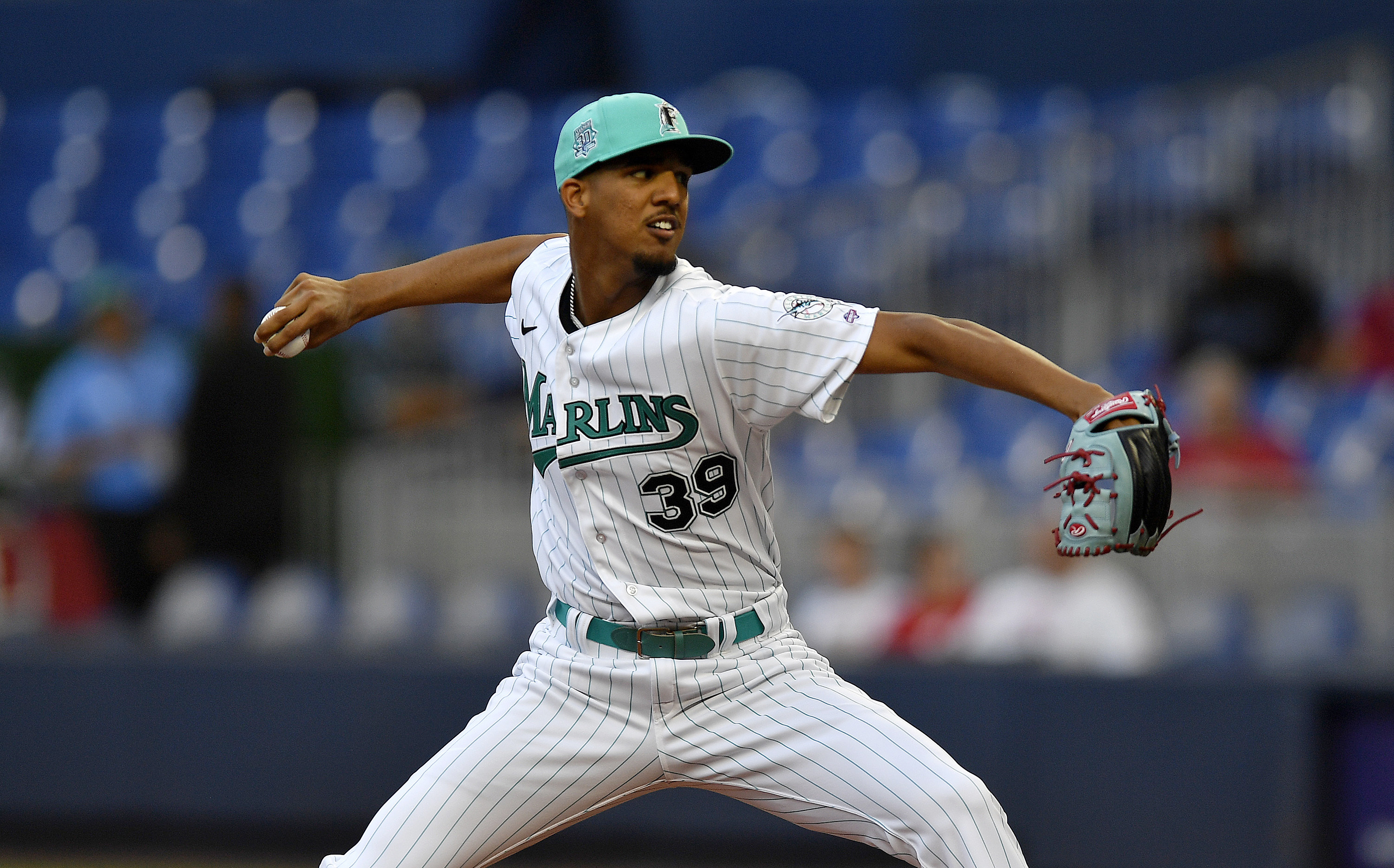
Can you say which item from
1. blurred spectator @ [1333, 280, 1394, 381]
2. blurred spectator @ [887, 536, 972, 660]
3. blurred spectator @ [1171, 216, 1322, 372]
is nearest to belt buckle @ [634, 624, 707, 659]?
blurred spectator @ [887, 536, 972, 660]

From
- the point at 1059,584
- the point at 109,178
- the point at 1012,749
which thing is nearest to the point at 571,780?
the point at 1012,749

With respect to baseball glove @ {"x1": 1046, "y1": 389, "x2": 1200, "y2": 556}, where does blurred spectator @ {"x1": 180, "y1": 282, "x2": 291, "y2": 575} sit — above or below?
above

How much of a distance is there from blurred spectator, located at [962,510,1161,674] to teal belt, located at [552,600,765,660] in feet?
9.99

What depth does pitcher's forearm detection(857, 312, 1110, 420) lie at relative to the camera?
8.38 feet

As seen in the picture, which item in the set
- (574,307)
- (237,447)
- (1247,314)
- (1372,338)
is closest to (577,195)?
(574,307)

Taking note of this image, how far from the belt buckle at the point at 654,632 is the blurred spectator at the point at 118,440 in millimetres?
4833

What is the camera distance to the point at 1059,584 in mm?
6164

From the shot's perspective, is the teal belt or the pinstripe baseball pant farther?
the teal belt

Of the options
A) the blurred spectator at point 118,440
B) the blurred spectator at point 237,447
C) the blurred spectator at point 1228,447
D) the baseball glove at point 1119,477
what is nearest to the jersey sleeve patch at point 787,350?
the baseball glove at point 1119,477

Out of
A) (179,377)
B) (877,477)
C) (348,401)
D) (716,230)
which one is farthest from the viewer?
(716,230)

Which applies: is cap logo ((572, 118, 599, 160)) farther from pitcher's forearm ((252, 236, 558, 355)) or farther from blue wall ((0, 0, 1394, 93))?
blue wall ((0, 0, 1394, 93))

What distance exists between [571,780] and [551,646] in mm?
262

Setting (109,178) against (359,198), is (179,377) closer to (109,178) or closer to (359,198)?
(359,198)

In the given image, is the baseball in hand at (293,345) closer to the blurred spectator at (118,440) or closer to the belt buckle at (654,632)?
the belt buckle at (654,632)
